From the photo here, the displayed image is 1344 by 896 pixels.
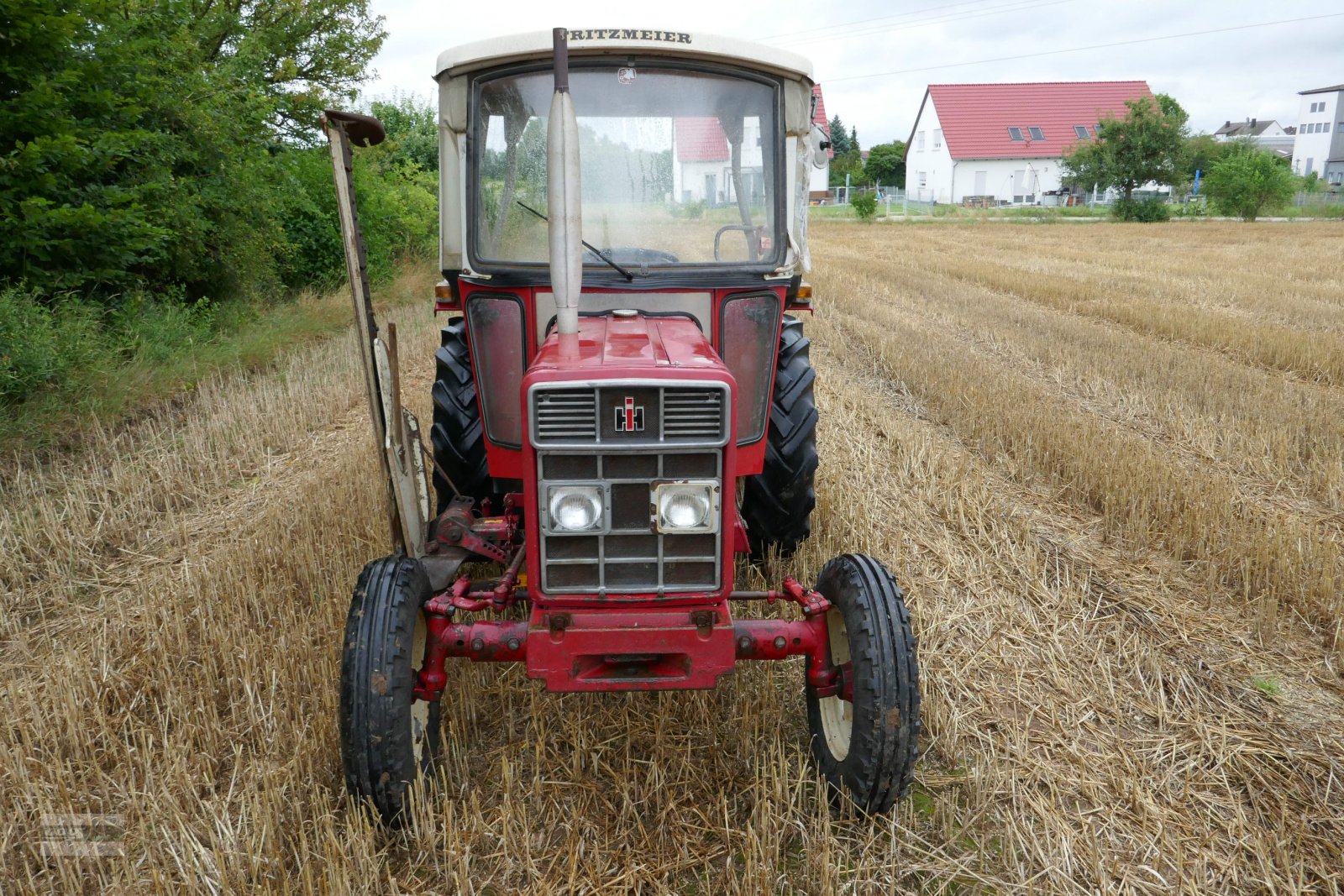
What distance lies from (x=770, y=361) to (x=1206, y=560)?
2.47m

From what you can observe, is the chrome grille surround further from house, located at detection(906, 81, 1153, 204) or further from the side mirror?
house, located at detection(906, 81, 1153, 204)

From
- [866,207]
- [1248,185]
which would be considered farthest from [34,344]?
[1248,185]

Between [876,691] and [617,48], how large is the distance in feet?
7.54

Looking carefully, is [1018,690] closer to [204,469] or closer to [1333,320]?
[204,469]

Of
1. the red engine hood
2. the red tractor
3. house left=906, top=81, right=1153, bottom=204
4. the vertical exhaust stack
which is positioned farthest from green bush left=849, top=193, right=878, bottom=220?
the vertical exhaust stack

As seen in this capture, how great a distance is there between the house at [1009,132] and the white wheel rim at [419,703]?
152ft

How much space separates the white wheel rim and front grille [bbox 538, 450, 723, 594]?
19.5 inches

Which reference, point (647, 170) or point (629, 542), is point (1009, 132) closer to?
point (647, 170)

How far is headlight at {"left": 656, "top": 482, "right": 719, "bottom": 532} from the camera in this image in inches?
112

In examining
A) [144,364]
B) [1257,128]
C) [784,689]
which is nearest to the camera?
[784,689]

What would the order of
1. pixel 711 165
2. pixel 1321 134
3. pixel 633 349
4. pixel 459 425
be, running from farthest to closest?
1. pixel 1321 134
2. pixel 459 425
3. pixel 711 165
4. pixel 633 349

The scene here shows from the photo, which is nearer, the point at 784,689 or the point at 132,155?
the point at 784,689

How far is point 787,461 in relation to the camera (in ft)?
13.3

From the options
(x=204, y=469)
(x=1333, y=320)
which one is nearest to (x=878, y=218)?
(x=1333, y=320)
